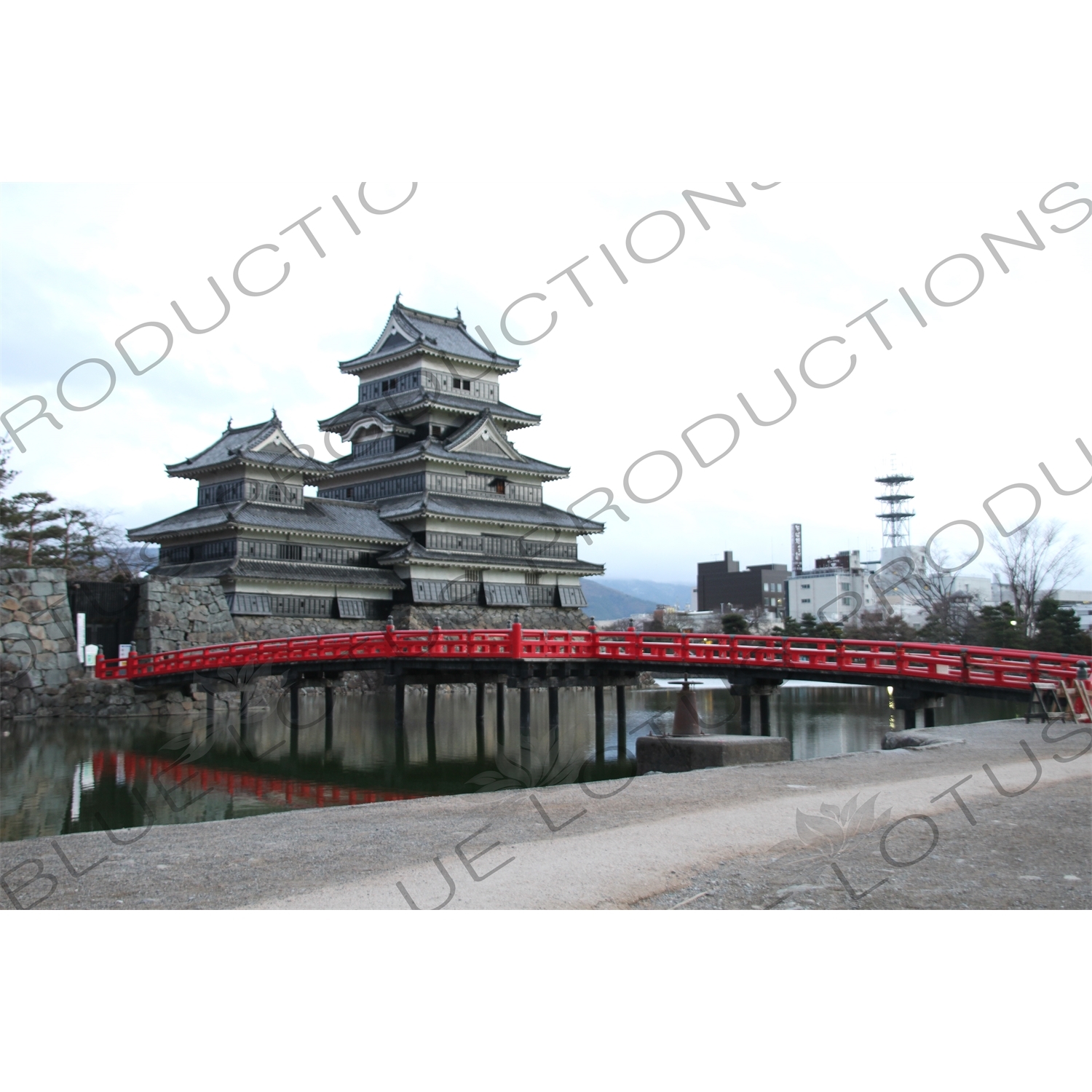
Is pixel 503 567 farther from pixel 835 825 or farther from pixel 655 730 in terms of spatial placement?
pixel 835 825

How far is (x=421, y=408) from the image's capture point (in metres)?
46.5

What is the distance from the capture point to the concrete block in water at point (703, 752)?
50.3 ft

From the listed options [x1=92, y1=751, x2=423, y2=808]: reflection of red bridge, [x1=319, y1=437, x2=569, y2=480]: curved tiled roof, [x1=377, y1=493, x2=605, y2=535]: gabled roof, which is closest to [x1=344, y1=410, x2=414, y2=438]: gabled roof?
[x1=319, y1=437, x2=569, y2=480]: curved tiled roof

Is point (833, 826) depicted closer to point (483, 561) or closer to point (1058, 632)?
point (1058, 632)

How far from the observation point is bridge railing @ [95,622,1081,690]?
1823 centimetres

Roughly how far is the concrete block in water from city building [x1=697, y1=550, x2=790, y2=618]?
85.0 meters

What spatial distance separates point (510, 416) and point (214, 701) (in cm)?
2209

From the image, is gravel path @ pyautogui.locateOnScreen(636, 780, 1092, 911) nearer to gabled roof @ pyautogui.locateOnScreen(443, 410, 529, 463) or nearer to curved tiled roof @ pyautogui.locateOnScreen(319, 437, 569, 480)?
curved tiled roof @ pyautogui.locateOnScreen(319, 437, 569, 480)

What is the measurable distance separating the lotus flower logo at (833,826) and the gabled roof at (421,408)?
3782 cm

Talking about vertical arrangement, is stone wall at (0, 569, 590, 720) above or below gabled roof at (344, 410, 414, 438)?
below

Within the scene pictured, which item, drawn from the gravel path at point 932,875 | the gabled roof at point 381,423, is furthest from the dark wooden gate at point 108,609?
the gravel path at point 932,875

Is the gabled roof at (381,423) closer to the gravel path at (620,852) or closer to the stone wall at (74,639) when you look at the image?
the stone wall at (74,639)

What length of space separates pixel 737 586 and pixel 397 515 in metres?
70.1

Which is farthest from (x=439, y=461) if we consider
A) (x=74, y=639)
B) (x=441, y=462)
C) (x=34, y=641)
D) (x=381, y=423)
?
(x=34, y=641)
